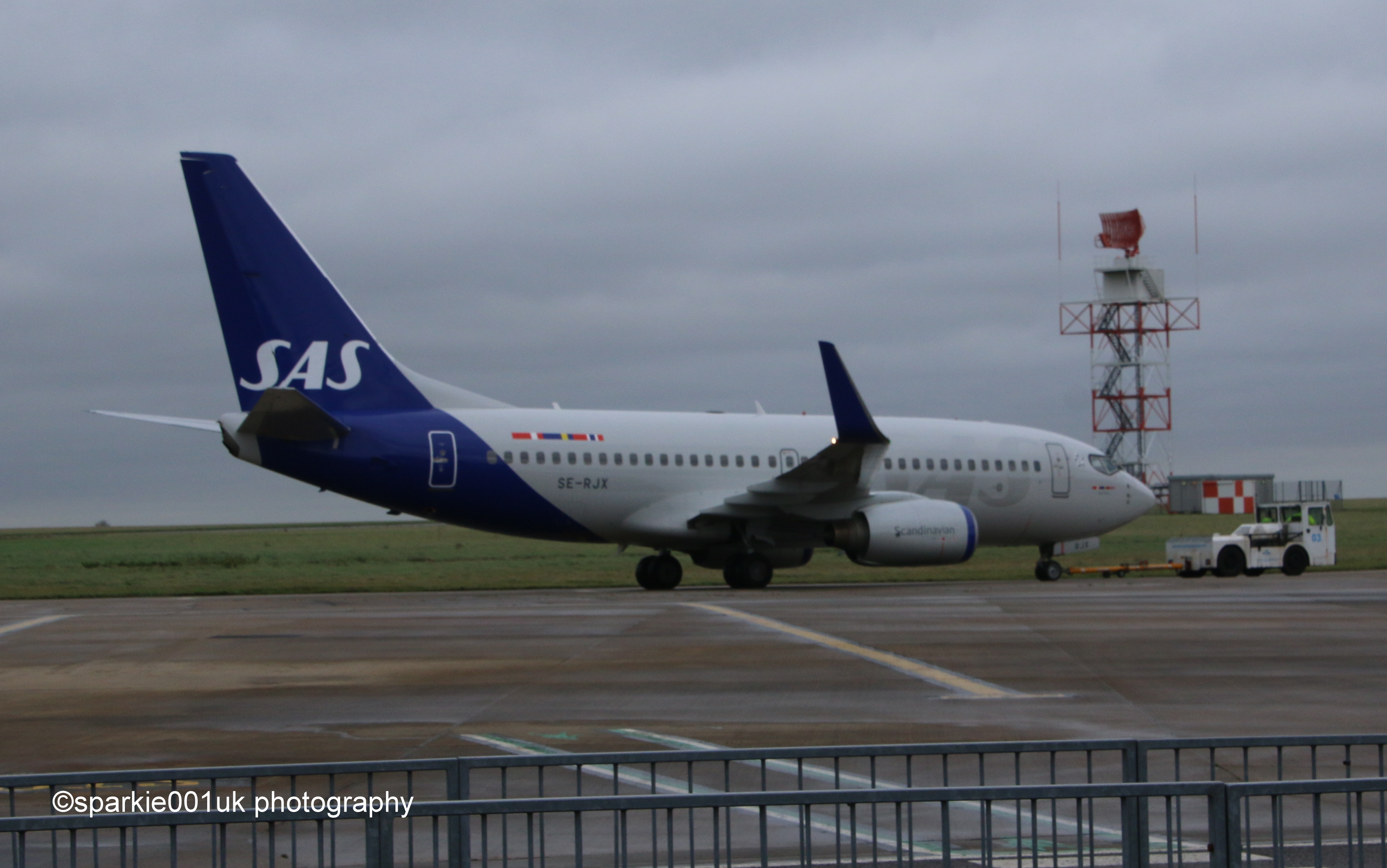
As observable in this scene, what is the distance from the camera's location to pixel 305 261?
2555 cm

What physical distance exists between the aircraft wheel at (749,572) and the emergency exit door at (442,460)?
6092 millimetres

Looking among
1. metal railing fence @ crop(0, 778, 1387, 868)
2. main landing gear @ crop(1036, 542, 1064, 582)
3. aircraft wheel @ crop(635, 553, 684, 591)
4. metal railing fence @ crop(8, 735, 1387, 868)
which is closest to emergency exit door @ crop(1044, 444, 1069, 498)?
main landing gear @ crop(1036, 542, 1064, 582)

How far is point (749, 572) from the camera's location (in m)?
28.5

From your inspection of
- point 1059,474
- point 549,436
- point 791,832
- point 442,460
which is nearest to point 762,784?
point 791,832

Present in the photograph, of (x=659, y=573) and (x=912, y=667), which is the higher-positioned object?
(x=912, y=667)

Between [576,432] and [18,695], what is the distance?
15.8 m

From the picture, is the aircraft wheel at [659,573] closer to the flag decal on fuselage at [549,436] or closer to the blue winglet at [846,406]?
the flag decal on fuselage at [549,436]

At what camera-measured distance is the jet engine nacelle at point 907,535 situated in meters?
27.4

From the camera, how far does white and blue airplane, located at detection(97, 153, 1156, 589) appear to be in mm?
24969

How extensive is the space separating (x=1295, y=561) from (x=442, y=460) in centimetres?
1984

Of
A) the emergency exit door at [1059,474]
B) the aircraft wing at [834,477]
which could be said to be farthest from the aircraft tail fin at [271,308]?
the emergency exit door at [1059,474]

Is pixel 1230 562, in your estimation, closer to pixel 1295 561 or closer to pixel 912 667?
pixel 1295 561

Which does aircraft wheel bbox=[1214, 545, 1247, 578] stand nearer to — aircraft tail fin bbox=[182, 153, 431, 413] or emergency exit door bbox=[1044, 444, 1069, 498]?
emergency exit door bbox=[1044, 444, 1069, 498]

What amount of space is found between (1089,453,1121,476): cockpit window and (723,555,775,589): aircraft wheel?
883 centimetres
